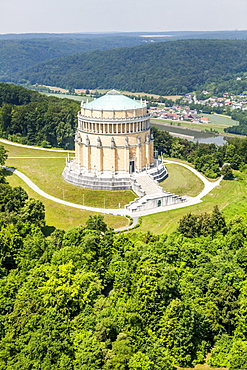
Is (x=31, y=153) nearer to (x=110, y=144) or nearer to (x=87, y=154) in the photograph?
(x=87, y=154)

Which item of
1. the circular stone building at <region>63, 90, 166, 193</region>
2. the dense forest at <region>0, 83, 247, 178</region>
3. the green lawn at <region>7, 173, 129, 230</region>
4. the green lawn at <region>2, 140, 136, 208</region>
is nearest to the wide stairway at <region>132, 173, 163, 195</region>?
the circular stone building at <region>63, 90, 166, 193</region>

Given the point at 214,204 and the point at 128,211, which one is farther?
the point at 214,204

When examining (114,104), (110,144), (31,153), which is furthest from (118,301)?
(31,153)

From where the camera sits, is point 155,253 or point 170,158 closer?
point 155,253

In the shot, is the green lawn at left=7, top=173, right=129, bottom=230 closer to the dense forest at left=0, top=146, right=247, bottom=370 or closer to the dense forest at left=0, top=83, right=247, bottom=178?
the dense forest at left=0, top=146, right=247, bottom=370

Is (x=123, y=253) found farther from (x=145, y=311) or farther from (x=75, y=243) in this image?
(x=145, y=311)

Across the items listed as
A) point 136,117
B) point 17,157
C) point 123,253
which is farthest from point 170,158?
point 123,253
